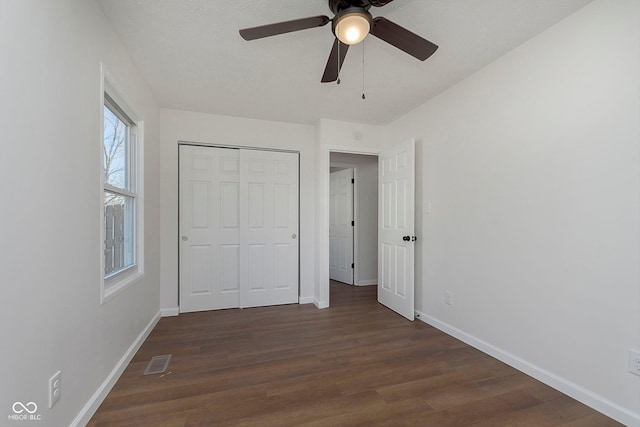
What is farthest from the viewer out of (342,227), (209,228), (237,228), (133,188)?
(342,227)

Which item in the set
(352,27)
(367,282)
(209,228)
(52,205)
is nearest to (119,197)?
(52,205)

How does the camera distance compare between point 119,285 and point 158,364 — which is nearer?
point 119,285

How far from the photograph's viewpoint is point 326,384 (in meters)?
Answer: 1.91

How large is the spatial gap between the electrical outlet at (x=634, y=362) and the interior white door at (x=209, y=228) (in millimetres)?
3432

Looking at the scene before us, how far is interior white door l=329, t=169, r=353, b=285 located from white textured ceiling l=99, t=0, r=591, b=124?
1901 millimetres

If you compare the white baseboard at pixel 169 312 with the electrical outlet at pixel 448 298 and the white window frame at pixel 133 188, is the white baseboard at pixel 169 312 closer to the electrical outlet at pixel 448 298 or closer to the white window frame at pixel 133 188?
the white window frame at pixel 133 188

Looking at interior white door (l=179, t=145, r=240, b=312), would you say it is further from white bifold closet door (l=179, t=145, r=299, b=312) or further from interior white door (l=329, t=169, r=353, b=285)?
interior white door (l=329, t=169, r=353, b=285)

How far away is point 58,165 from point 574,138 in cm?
293

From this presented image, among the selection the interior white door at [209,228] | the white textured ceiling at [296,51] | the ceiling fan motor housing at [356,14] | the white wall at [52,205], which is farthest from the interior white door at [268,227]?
the ceiling fan motor housing at [356,14]

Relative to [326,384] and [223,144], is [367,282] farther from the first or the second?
[223,144]

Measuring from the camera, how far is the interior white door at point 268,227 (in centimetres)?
355

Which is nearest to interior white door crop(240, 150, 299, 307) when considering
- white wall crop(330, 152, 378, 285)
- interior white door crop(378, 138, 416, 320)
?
interior white door crop(378, 138, 416, 320)

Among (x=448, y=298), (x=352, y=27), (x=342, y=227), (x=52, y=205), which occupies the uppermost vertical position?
(x=352, y=27)
